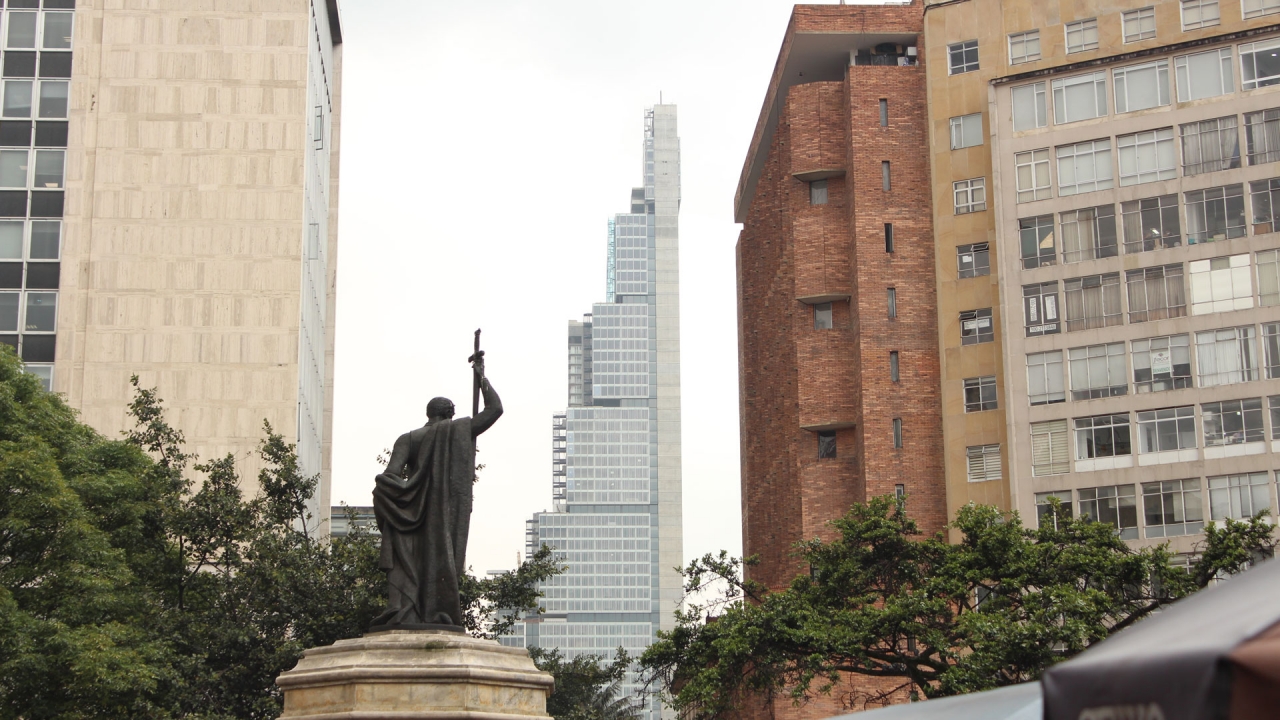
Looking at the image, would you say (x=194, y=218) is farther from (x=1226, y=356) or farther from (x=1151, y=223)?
(x=1226, y=356)

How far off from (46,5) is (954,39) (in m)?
36.4

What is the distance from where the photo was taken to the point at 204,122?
2581 inches

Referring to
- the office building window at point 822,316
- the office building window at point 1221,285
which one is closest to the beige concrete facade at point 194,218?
the office building window at point 822,316

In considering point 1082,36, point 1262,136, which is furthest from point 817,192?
point 1262,136

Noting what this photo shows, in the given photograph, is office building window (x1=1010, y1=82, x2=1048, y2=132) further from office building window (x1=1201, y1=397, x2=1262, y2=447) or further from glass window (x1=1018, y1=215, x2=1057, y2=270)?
office building window (x1=1201, y1=397, x2=1262, y2=447)

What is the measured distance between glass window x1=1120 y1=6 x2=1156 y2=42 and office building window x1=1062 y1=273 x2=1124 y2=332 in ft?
33.2

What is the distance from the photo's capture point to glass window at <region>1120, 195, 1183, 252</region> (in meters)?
56.7

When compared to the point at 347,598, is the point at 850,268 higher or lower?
higher

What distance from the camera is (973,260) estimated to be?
64500 mm

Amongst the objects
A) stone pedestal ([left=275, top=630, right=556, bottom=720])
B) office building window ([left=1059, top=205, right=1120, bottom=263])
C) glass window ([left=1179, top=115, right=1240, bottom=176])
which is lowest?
stone pedestal ([left=275, top=630, right=556, bottom=720])

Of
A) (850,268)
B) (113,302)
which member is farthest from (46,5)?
(850,268)

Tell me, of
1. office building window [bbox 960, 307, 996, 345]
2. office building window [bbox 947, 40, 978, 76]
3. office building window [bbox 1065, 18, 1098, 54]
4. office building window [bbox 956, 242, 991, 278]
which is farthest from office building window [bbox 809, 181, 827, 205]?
office building window [bbox 1065, 18, 1098, 54]

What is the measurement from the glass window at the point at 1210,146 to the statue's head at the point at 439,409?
43.5m

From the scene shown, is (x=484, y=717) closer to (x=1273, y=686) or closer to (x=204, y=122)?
(x=1273, y=686)
